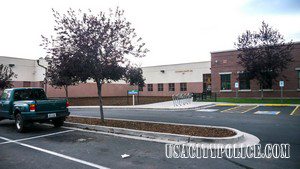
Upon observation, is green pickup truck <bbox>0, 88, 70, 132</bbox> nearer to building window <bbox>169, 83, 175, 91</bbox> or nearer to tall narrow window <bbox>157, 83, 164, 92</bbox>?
building window <bbox>169, 83, 175, 91</bbox>

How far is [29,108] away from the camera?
8.58 m

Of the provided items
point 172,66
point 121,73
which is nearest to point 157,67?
point 172,66

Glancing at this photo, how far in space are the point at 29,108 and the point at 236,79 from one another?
77.9 feet

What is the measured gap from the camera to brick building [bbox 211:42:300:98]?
2575 centimetres

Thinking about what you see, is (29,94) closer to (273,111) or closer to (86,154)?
(86,154)

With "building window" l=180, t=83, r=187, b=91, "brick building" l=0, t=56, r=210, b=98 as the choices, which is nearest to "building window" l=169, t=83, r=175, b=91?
"brick building" l=0, t=56, r=210, b=98

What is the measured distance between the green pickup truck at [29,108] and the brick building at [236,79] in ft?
70.9

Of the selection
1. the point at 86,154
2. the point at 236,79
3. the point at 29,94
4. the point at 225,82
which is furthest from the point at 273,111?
the point at 225,82

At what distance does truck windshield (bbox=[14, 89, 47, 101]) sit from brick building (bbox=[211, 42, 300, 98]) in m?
21.7

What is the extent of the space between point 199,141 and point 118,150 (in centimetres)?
240

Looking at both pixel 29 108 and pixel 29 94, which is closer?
pixel 29 108

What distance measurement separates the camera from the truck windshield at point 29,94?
32.5 ft

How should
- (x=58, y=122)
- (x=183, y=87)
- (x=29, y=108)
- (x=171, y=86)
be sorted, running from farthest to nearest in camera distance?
(x=171, y=86), (x=183, y=87), (x=58, y=122), (x=29, y=108)

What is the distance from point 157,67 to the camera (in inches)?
1811
